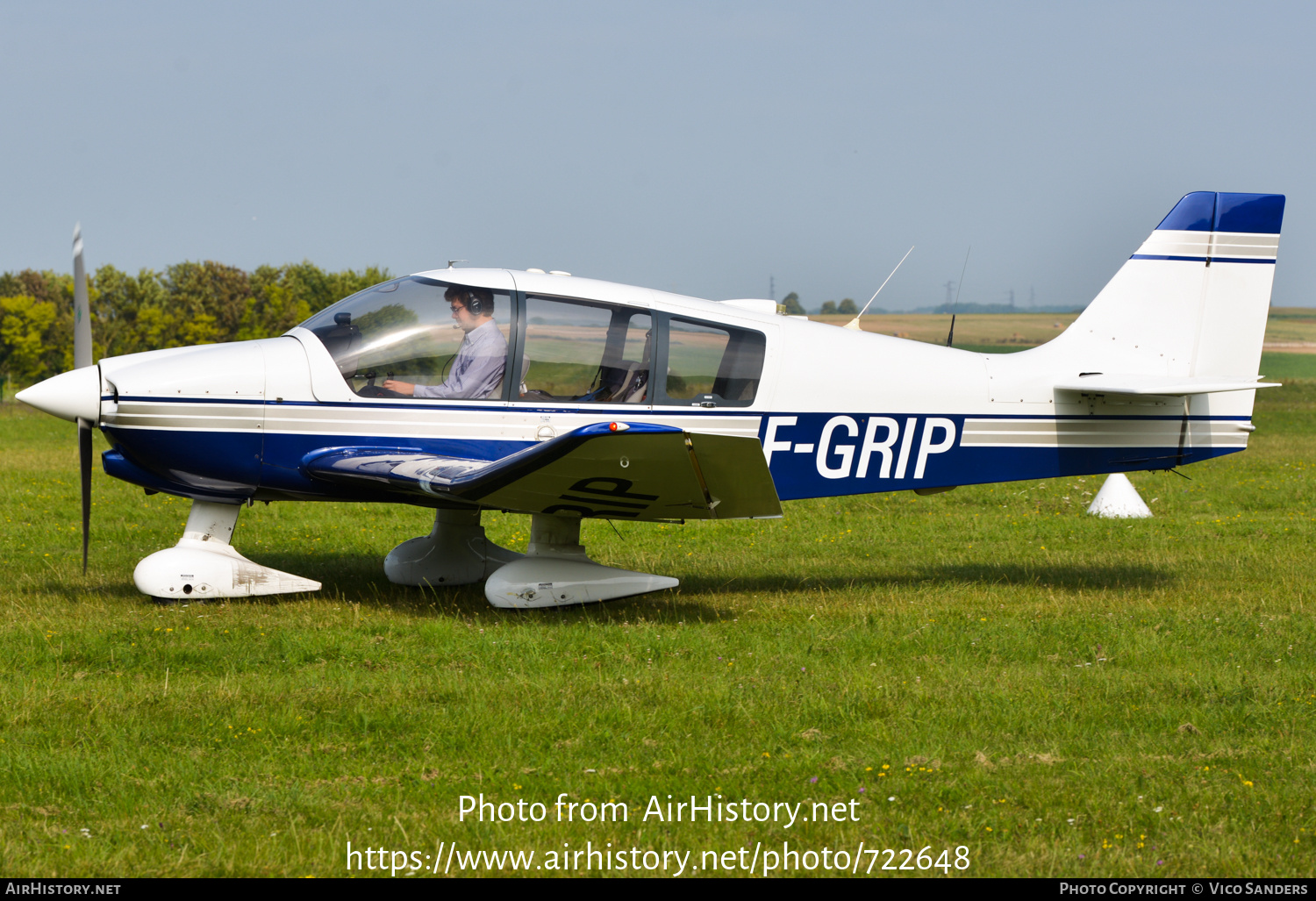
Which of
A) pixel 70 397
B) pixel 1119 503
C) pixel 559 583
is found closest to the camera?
pixel 70 397

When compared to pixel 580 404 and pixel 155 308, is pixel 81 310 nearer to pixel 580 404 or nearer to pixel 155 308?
pixel 580 404

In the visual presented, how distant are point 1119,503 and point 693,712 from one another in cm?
805

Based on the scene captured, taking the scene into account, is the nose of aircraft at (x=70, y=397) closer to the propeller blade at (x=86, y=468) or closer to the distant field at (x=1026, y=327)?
the propeller blade at (x=86, y=468)

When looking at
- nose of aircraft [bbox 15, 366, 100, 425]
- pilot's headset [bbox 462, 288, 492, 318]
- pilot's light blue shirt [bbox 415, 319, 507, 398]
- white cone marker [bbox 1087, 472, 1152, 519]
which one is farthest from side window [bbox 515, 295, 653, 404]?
white cone marker [bbox 1087, 472, 1152, 519]

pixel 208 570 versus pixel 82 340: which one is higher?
pixel 82 340

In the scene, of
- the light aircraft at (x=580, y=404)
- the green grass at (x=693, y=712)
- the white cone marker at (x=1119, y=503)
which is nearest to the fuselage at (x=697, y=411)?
the light aircraft at (x=580, y=404)

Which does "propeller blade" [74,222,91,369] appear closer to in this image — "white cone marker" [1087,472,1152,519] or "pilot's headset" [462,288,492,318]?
"pilot's headset" [462,288,492,318]

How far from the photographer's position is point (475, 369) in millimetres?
7281

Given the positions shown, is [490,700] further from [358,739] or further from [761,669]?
[761,669]

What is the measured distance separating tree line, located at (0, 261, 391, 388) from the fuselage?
5655 cm

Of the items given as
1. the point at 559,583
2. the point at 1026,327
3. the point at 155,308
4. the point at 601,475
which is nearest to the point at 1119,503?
the point at 559,583

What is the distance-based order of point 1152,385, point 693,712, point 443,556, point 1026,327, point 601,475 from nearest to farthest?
point 693,712
point 601,475
point 1152,385
point 443,556
point 1026,327

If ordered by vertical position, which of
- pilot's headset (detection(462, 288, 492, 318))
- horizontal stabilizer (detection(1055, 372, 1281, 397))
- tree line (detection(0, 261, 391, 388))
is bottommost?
tree line (detection(0, 261, 391, 388))

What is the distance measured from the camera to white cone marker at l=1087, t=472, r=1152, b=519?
11.6 m
